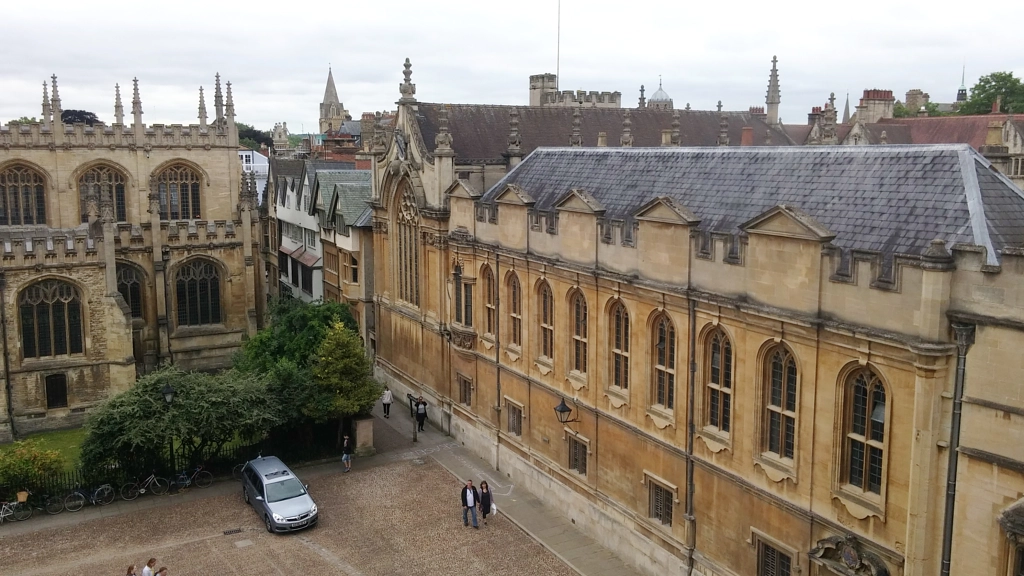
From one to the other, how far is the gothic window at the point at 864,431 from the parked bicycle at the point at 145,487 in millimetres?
22603

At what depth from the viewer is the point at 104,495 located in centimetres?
2889

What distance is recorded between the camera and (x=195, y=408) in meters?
29.2

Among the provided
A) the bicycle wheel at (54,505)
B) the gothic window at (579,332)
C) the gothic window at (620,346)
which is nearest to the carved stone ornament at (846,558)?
the gothic window at (620,346)

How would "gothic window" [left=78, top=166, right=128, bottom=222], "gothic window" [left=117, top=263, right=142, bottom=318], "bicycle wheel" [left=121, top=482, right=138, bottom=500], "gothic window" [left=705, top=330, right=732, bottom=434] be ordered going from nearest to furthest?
"gothic window" [left=705, top=330, right=732, bottom=434]
"bicycle wheel" [left=121, top=482, right=138, bottom=500]
"gothic window" [left=117, top=263, right=142, bottom=318]
"gothic window" [left=78, top=166, right=128, bottom=222]

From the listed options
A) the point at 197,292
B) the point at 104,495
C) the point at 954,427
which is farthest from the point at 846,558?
the point at 197,292

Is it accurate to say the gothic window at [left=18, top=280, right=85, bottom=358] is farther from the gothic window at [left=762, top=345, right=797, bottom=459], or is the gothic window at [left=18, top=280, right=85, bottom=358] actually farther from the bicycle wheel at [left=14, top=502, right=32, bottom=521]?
A: the gothic window at [left=762, top=345, right=797, bottom=459]

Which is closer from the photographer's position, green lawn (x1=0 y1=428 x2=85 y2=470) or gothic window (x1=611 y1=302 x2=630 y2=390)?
gothic window (x1=611 y1=302 x2=630 y2=390)

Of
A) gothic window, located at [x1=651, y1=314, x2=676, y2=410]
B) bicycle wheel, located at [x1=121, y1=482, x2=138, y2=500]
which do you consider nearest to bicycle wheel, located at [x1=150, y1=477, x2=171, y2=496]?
bicycle wheel, located at [x1=121, y1=482, x2=138, y2=500]

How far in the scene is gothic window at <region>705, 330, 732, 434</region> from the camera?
20734mm

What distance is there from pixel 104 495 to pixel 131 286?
57.5 feet

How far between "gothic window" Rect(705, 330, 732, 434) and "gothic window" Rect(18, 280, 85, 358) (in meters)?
29.2

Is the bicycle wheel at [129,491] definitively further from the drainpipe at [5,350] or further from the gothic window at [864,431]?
the gothic window at [864,431]

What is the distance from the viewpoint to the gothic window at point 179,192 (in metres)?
47.4

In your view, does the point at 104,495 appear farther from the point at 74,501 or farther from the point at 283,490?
the point at 283,490
